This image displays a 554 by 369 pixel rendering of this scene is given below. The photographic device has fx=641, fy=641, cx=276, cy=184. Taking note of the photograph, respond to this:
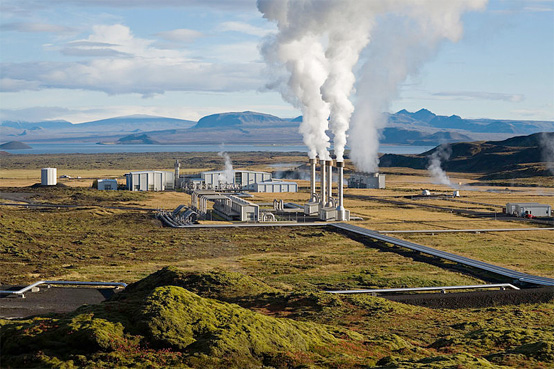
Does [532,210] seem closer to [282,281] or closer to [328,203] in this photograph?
[328,203]

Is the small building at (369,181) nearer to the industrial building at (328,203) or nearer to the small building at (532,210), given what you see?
the industrial building at (328,203)

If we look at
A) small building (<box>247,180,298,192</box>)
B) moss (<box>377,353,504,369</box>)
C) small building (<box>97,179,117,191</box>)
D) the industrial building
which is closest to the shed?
small building (<box>247,180,298,192</box>)

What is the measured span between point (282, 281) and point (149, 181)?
8396 centimetres

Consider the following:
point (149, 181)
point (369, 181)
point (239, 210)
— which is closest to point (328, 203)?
point (239, 210)

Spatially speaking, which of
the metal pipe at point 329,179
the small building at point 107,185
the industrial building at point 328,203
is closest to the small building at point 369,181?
the industrial building at point 328,203

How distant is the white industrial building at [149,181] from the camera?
123 metres

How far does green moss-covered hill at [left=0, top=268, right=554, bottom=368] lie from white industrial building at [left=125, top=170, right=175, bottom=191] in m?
91.6

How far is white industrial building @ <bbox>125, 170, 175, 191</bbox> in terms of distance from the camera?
12338cm

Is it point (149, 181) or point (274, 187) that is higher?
point (149, 181)

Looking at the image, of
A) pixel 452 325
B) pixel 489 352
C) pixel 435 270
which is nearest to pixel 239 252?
pixel 435 270

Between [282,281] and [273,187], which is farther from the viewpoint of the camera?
[273,187]

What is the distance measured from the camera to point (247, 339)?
2500 cm

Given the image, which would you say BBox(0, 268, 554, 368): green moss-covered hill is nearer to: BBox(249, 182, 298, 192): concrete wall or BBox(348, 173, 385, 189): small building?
BBox(249, 182, 298, 192): concrete wall

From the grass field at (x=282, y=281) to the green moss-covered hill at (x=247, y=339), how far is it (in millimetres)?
72
